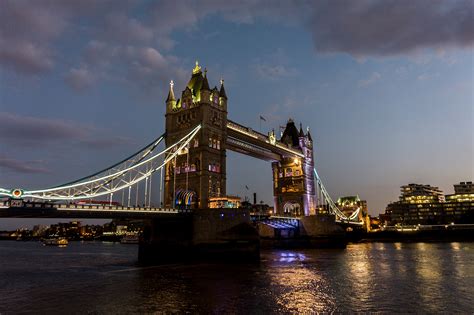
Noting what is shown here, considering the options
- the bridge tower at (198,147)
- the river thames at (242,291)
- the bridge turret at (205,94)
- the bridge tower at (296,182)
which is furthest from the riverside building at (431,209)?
the river thames at (242,291)

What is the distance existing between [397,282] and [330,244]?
4755cm

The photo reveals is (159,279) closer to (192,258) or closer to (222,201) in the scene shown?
(192,258)

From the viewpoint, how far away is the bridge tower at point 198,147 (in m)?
56.6

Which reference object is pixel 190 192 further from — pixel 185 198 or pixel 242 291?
pixel 242 291

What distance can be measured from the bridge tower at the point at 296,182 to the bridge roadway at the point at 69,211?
5018cm

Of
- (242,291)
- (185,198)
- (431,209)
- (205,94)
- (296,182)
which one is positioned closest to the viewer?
(242,291)

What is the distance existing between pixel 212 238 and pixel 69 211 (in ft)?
55.1

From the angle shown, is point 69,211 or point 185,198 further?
point 185,198

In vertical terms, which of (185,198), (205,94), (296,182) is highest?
(205,94)

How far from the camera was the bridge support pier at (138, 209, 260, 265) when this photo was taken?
150 feet

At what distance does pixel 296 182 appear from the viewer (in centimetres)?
9094

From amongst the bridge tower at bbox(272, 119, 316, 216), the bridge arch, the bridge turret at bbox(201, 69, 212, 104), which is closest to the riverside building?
the bridge tower at bbox(272, 119, 316, 216)

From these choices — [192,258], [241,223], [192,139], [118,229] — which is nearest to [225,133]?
[192,139]

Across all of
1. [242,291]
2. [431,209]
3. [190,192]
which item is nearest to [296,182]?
[190,192]
